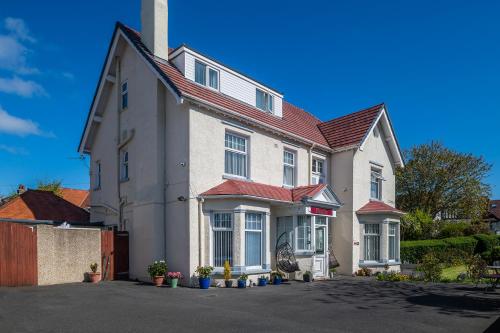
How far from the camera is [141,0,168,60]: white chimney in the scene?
1772 centimetres

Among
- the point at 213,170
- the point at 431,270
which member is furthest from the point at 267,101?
the point at 431,270

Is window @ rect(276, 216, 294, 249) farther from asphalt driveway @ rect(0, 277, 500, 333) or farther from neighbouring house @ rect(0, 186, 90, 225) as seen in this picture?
neighbouring house @ rect(0, 186, 90, 225)

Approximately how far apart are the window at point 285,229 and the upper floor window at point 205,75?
6622 millimetres

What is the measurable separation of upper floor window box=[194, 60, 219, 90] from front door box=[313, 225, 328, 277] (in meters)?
8.07

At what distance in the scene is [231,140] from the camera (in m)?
17.4

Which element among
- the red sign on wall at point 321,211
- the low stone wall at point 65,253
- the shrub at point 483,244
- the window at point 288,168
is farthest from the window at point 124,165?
the shrub at point 483,244

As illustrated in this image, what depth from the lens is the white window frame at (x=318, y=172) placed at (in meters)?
22.1

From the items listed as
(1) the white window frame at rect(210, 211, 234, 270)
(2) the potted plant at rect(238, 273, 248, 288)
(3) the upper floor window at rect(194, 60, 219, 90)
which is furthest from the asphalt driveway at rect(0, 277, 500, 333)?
(3) the upper floor window at rect(194, 60, 219, 90)

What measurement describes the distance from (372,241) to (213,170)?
36.0 ft

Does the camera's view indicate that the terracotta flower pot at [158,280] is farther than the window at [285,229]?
No

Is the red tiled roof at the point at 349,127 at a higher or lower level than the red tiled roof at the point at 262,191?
higher

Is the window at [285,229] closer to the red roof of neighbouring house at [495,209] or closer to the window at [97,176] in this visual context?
the window at [97,176]

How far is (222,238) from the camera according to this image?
626 inches

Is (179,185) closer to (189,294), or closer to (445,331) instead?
(189,294)
